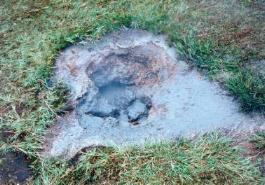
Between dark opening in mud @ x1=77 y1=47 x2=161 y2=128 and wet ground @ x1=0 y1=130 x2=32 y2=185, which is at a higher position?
dark opening in mud @ x1=77 y1=47 x2=161 y2=128

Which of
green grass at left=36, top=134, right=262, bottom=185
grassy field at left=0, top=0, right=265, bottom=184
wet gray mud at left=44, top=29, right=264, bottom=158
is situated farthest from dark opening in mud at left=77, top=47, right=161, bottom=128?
green grass at left=36, top=134, right=262, bottom=185

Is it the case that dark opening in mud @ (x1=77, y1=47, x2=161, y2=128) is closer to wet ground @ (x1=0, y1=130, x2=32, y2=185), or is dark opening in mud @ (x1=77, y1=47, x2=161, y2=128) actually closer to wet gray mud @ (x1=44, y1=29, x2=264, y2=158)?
wet gray mud @ (x1=44, y1=29, x2=264, y2=158)

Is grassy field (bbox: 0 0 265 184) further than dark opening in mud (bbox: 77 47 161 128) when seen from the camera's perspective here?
No

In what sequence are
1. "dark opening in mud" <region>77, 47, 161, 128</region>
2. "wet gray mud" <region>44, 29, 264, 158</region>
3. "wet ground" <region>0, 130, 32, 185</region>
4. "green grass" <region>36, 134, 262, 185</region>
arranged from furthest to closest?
"dark opening in mud" <region>77, 47, 161, 128</region>
"wet gray mud" <region>44, 29, 264, 158</region>
"wet ground" <region>0, 130, 32, 185</region>
"green grass" <region>36, 134, 262, 185</region>

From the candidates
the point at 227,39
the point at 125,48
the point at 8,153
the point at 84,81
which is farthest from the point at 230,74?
the point at 8,153

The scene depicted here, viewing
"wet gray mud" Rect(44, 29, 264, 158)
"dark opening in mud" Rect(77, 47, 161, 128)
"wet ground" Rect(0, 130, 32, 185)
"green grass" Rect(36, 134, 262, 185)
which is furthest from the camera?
"dark opening in mud" Rect(77, 47, 161, 128)

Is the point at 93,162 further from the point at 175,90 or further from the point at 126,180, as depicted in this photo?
the point at 175,90

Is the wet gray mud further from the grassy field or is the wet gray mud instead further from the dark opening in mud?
the grassy field
